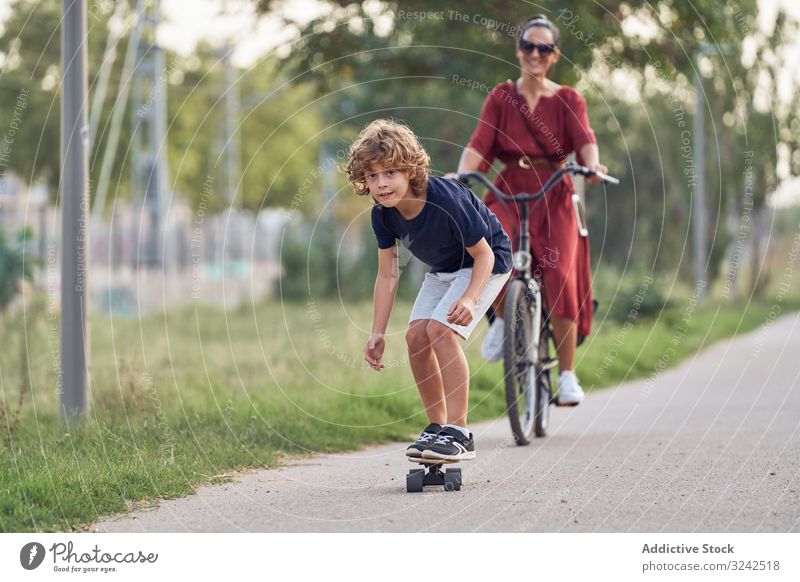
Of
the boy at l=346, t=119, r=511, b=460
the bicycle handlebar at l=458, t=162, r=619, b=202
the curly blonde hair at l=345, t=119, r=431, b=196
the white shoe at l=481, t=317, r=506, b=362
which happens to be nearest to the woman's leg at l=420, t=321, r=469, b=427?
the boy at l=346, t=119, r=511, b=460

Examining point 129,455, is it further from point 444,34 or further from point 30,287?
point 30,287

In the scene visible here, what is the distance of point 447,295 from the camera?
5750 mm

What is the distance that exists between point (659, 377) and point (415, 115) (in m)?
16.7

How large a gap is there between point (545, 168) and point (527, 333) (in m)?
0.97

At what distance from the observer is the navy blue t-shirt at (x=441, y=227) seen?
5.62 meters

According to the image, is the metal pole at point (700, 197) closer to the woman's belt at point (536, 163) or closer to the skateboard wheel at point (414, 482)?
the woman's belt at point (536, 163)

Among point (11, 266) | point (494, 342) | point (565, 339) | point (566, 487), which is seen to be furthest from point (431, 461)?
point (11, 266)

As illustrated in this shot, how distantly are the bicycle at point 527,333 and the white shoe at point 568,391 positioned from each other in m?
0.06

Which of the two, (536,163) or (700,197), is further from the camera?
(700,197)

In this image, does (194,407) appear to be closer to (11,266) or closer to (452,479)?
(452,479)

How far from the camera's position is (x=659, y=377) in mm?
12148

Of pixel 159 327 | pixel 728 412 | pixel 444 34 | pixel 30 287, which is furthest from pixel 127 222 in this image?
pixel 728 412
